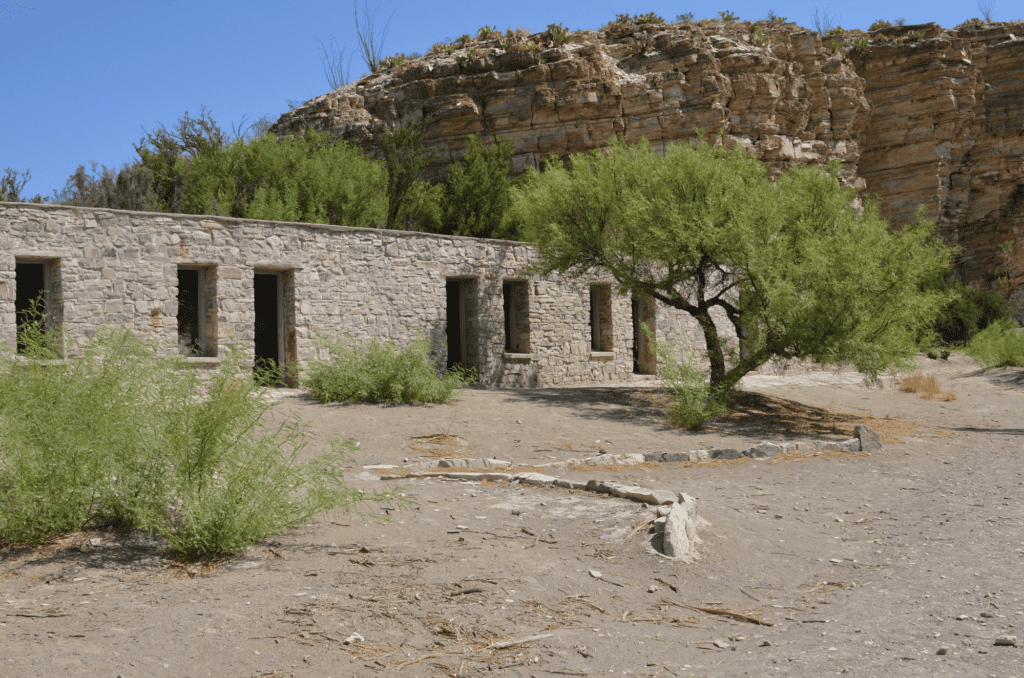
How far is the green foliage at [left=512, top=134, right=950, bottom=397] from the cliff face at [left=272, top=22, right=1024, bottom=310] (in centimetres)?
1239

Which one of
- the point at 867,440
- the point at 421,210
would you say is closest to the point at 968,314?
the point at 421,210

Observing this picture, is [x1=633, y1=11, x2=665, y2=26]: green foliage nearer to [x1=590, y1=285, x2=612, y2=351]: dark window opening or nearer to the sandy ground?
[x1=590, y1=285, x2=612, y2=351]: dark window opening

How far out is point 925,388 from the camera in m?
21.3

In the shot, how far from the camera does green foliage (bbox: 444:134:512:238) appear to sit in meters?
28.0

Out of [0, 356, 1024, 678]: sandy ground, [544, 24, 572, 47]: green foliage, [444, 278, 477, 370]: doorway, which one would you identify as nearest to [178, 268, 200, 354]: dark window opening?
[444, 278, 477, 370]: doorway

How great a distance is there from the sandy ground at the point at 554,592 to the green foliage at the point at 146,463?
8.7 inches

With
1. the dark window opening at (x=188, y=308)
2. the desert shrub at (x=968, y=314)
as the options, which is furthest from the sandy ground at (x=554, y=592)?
the desert shrub at (x=968, y=314)

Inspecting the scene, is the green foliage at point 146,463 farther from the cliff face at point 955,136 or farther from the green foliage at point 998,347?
the cliff face at point 955,136

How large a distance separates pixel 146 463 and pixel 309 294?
1140 cm

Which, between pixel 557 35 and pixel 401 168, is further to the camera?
pixel 557 35

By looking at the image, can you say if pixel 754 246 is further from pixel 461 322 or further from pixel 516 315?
pixel 461 322

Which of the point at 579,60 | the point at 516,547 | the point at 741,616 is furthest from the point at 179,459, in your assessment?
the point at 579,60

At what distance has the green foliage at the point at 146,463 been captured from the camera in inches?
211

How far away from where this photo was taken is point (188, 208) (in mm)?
24125
